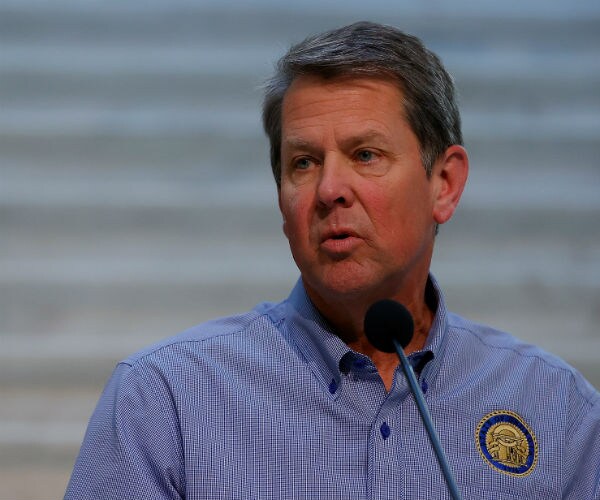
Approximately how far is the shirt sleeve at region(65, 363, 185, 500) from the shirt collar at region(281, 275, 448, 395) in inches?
12.4

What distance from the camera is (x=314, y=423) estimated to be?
2074 millimetres

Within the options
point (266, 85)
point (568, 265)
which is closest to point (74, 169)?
point (266, 85)

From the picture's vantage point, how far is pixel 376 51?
2.19 m

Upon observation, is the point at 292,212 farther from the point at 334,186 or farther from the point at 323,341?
the point at 323,341

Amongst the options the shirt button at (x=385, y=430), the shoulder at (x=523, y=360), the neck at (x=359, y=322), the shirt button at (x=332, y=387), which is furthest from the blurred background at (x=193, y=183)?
the shirt button at (x=385, y=430)

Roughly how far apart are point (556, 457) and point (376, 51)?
3.00 feet

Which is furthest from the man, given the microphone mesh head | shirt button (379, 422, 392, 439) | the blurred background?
the blurred background

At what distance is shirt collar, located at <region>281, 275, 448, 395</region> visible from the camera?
2.16 m

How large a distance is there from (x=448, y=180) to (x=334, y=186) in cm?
37

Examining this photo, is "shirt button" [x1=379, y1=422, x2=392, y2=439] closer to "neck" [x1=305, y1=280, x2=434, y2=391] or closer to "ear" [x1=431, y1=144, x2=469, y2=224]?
"neck" [x1=305, y1=280, x2=434, y2=391]

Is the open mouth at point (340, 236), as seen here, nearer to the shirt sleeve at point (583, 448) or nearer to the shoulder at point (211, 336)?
the shoulder at point (211, 336)

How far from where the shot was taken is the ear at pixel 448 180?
2.30 meters

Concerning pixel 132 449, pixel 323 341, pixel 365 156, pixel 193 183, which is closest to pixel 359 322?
pixel 323 341

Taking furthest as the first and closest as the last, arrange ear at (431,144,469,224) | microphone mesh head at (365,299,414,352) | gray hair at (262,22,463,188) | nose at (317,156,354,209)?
ear at (431,144,469,224), gray hair at (262,22,463,188), nose at (317,156,354,209), microphone mesh head at (365,299,414,352)
